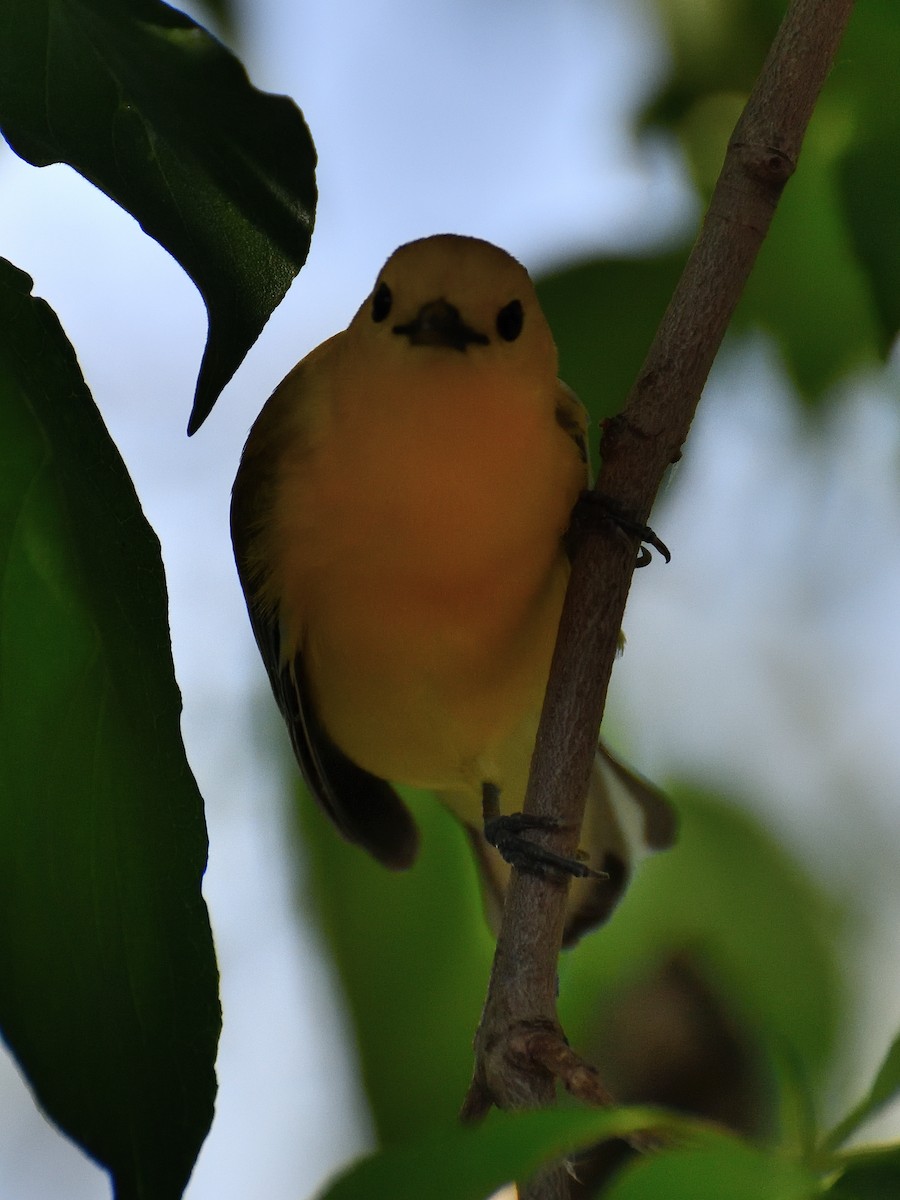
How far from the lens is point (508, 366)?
2029 mm

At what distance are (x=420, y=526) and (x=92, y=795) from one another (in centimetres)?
98

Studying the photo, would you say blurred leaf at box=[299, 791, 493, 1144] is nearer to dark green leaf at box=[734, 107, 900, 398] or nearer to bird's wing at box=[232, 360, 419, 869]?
bird's wing at box=[232, 360, 419, 869]

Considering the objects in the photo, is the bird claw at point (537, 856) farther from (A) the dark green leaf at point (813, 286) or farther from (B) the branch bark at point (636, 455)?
(A) the dark green leaf at point (813, 286)

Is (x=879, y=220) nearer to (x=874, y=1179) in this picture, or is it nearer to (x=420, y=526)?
(x=420, y=526)

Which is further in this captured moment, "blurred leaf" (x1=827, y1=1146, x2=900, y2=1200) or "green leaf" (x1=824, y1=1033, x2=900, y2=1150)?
"green leaf" (x1=824, y1=1033, x2=900, y2=1150)

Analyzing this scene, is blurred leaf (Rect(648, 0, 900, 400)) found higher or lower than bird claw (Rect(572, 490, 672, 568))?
higher

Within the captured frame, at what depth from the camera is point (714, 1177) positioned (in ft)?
2.15

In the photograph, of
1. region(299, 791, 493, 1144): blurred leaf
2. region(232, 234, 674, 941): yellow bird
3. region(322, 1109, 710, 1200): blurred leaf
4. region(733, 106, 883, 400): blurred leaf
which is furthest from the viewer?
region(232, 234, 674, 941): yellow bird

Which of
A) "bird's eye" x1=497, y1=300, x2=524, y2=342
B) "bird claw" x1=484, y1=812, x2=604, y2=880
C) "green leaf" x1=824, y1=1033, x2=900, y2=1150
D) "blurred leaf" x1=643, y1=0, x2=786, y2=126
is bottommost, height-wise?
"green leaf" x1=824, y1=1033, x2=900, y2=1150

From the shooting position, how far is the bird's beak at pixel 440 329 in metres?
1.98

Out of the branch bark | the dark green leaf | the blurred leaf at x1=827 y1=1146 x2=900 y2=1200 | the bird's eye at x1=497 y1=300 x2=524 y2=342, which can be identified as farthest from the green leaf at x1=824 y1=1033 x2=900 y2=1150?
the bird's eye at x1=497 y1=300 x2=524 y2=342

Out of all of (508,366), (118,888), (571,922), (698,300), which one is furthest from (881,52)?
(571,922)

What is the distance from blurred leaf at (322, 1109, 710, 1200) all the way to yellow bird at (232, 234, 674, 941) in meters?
1.08

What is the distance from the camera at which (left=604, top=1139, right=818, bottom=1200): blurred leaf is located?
65cm
